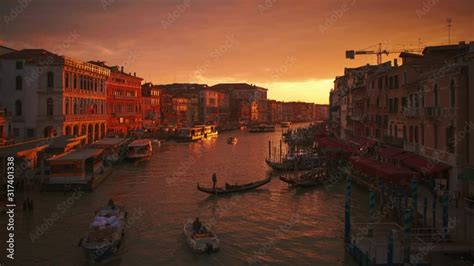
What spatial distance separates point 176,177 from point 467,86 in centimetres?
1853

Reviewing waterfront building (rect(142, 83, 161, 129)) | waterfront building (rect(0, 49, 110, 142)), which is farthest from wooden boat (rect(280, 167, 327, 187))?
waterfront building (rect(142, 83, 161, 129))

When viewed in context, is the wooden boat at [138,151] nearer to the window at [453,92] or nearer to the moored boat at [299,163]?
the moored boat at [299,163]

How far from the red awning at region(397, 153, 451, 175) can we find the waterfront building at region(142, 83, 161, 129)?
164ft

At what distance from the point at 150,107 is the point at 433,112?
180 ft

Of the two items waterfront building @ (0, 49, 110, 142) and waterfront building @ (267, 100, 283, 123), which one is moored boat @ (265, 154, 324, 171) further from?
waterfront building @ (267, 100, 283, 123)

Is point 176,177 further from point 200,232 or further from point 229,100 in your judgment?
point 229,100

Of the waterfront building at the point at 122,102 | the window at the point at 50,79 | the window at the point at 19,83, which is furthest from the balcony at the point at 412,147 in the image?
the waterfront building at the point at 122,102

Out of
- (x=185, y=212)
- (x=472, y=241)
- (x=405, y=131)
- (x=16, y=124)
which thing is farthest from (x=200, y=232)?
(x=16, y=124)

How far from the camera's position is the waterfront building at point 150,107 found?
66.6 metres

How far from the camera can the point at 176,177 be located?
28.9m

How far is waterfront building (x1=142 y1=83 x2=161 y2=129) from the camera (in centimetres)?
6656

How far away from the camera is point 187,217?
18.2 m

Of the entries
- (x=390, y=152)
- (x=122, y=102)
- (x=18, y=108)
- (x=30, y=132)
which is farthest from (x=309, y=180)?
(x=122, y=102)

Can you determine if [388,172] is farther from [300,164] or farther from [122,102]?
[122,102]
